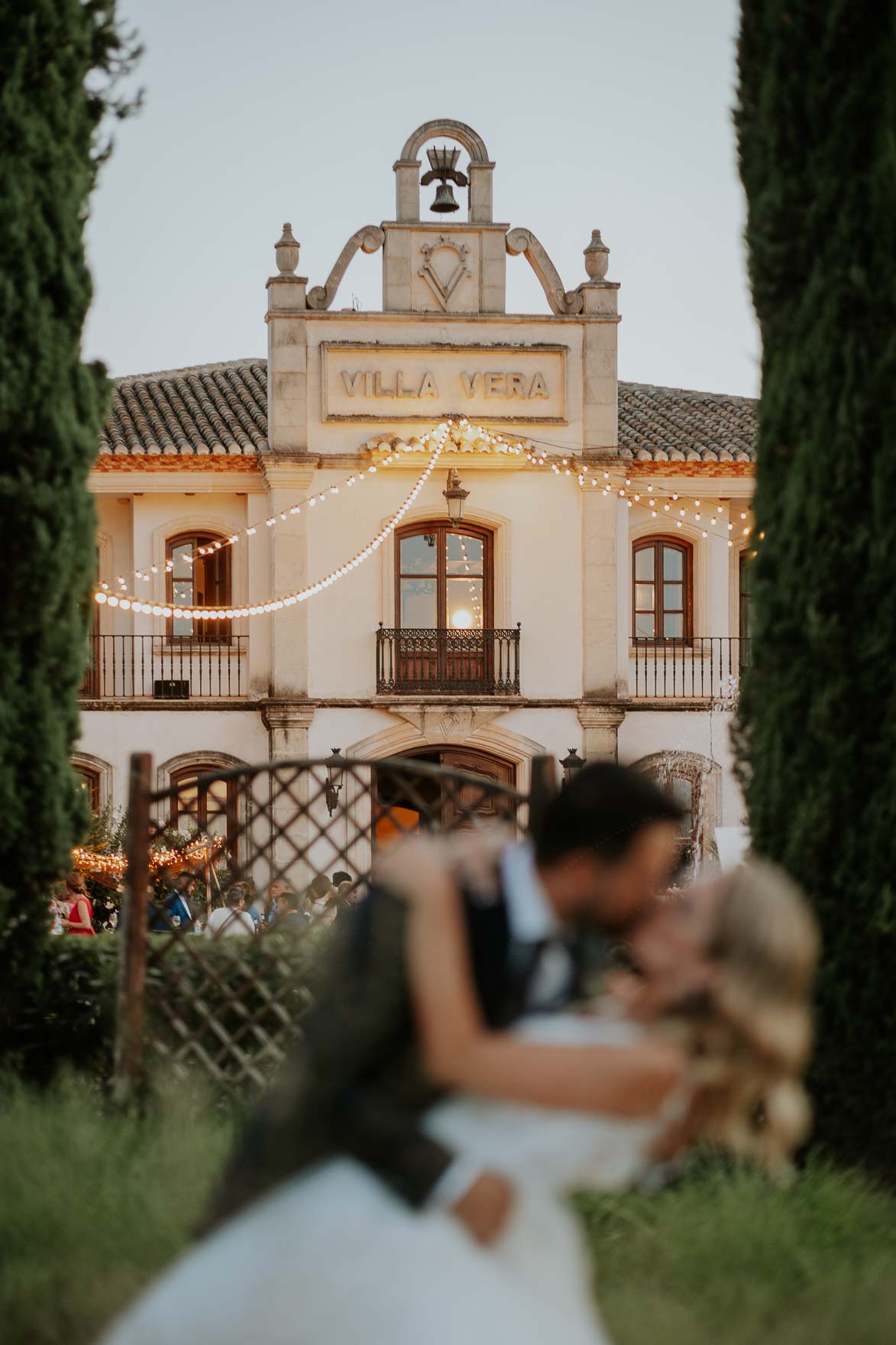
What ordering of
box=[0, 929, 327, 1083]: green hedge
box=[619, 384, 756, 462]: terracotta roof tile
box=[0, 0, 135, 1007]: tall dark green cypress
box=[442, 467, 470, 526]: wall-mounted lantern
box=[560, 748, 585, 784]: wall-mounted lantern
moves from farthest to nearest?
1. box=[619, 384, 756, 462]: terracotta roof tile
2. box=[442, 467, 470, 526]: wall-mounted lantern
3. box=[560, 748, 585, 784]: wall-mounted lantern
4. box=[0, 929, 327, 1083]: green hedge
5. box=[0, 0, 135, 1007]: tall dark green cypress

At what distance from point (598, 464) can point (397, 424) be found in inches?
115

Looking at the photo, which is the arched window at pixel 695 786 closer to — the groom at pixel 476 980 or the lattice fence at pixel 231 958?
the lattice fence at pixel 231 958

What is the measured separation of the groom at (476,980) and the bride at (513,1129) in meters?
0.03

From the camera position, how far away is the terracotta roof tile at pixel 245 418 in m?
20.6

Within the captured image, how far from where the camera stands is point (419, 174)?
20.6 m

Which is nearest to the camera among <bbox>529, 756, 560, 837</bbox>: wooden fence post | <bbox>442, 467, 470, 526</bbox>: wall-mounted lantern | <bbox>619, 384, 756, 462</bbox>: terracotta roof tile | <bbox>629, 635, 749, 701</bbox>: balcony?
<bbox>529, 756, 560, 837</bbox>: wooden fence post

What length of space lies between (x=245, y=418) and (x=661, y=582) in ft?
22.0

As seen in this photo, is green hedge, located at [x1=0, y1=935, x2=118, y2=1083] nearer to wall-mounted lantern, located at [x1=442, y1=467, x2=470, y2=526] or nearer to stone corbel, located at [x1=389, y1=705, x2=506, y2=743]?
wall-mounted lantern, located at [x1=442, y1=467, x2=470, y2=526]

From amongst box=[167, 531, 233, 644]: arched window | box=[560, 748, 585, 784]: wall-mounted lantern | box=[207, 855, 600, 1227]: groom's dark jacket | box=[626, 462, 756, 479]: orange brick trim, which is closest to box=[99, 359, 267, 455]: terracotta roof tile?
box=[167, 531, 233, 644]: arched window

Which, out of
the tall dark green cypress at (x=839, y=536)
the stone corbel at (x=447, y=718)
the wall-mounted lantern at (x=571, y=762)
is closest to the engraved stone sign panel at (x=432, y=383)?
the stone corbel at (x=447, y=718)

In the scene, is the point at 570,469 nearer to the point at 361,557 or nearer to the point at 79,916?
the point at 361,557

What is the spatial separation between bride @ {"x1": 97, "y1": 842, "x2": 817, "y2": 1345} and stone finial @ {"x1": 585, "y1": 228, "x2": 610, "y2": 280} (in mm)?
19648

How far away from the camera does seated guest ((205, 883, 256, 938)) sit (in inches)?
219

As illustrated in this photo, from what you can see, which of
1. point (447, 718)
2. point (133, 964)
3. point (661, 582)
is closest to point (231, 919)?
point (133, 964)
